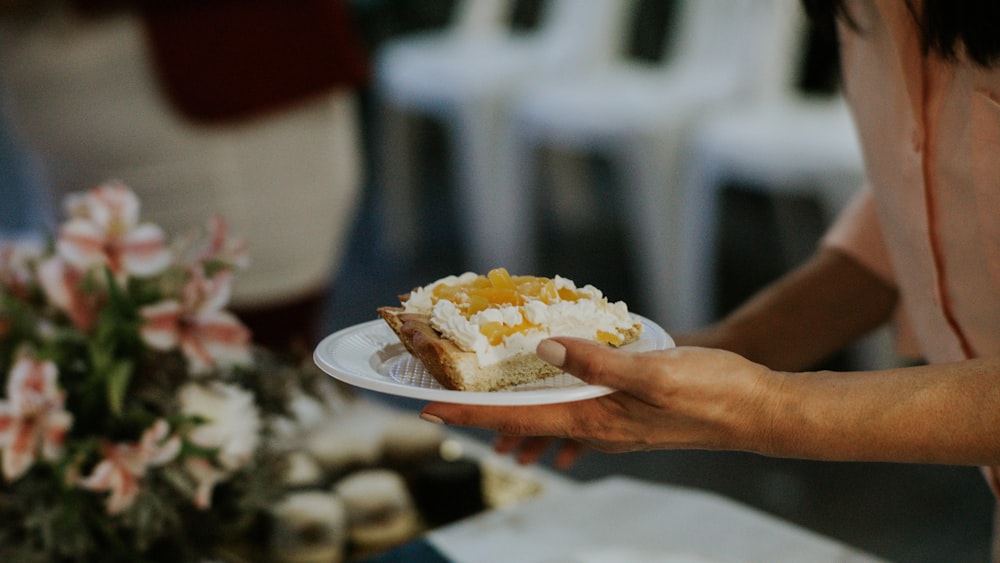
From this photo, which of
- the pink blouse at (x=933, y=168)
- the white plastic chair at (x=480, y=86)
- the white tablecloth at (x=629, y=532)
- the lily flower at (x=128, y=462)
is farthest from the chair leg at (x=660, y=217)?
the lily flower at (x=128, y=462)

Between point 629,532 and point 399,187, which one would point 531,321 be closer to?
point 629,532

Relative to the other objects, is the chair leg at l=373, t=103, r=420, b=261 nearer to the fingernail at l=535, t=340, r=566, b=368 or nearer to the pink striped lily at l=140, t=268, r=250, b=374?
the pink striped lily at l=140, t=268, r=250, b=374

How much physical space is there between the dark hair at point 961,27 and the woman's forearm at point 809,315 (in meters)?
0.29

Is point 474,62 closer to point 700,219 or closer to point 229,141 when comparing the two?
point 700,219

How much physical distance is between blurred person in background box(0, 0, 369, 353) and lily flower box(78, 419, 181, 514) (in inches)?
29.5

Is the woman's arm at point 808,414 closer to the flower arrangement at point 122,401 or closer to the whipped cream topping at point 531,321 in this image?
the whipped cream topping at point 531,321

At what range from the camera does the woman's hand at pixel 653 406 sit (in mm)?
572

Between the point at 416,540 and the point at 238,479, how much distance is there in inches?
6.9

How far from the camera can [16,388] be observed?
31.3 inches

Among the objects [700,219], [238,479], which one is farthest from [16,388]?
[700,219]

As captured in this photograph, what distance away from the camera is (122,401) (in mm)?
884

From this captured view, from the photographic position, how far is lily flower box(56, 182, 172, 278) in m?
0.87

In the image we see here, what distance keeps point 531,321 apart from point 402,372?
0.09 metres

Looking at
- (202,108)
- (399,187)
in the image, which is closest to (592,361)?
(202,108)
